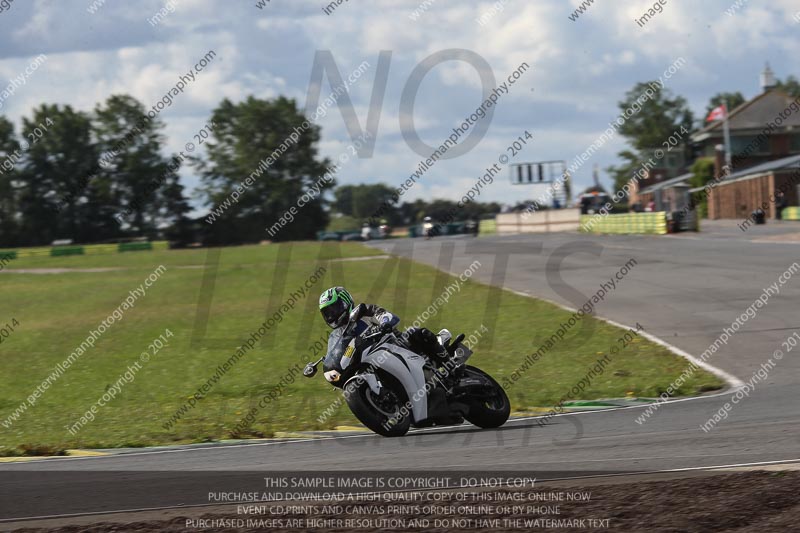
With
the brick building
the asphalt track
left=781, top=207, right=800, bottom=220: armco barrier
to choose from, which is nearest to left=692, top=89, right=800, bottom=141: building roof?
the brick building

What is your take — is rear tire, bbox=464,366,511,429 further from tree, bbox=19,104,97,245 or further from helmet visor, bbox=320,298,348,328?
tree, bbox=19,104,97,245

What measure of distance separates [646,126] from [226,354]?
417ft

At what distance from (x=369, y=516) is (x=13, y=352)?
21071 millimetres

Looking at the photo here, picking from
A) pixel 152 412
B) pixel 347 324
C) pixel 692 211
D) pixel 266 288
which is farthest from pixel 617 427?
pixel 692 211

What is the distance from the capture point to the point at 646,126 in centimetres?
14150

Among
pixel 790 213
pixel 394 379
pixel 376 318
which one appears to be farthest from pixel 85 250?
pixel 394 379

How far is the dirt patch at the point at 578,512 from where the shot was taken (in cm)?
691

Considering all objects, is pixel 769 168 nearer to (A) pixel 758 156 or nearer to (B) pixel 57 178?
(A) pixel 758 156

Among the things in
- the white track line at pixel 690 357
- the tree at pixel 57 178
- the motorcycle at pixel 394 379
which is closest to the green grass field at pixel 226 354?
the white track line at pixel 690 357

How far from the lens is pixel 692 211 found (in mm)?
57781

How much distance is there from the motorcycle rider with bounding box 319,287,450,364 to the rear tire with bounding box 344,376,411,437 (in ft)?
1.75

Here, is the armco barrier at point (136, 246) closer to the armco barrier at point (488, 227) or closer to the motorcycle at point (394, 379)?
the armco barrier at point (488, 227)

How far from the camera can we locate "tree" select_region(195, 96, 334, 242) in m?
115

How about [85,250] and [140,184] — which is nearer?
[85,250]
